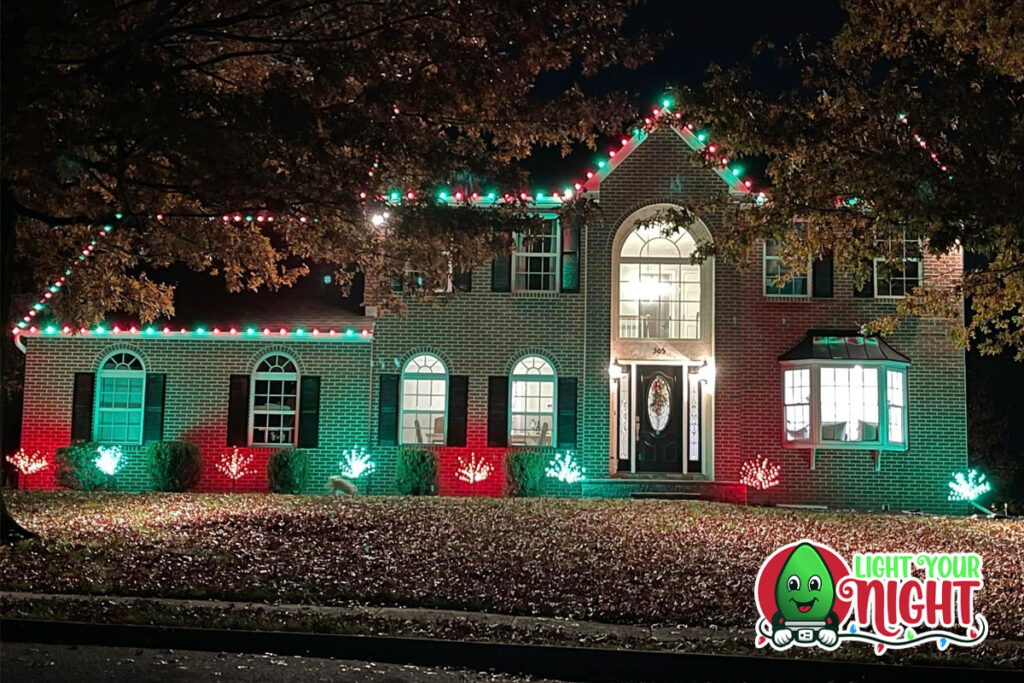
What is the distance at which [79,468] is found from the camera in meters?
20.6

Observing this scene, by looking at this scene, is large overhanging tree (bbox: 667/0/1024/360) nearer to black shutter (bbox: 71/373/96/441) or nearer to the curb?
the curb

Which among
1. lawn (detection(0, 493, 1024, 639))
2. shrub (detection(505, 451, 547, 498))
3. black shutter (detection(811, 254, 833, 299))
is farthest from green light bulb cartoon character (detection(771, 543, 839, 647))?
black shutter (detection(811, 254, 833, 299))

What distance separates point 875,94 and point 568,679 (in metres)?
9.57

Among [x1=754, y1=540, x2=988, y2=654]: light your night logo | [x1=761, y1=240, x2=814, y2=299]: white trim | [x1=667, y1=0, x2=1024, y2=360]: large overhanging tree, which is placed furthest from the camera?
[x1=761, y1=240, x2=814, y2=299]: white trim

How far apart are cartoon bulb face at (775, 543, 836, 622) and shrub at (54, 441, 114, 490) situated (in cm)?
1443

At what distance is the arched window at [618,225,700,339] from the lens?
21.5 m

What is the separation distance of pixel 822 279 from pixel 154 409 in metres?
12.9

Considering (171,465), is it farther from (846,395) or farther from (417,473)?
(846,395)

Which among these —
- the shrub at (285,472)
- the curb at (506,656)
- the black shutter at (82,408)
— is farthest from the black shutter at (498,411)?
the curb at (506,656)

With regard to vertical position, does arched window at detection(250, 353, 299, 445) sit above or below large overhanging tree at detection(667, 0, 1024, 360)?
below

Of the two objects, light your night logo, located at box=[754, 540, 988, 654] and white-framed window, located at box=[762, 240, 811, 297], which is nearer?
light your night logo, located at box=[754, 540, 988, 654]

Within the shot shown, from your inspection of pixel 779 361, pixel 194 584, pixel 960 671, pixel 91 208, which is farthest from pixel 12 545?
pixel 779 361

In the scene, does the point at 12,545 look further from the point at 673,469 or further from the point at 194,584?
the point at 673,469

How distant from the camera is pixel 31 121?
9.56 m
